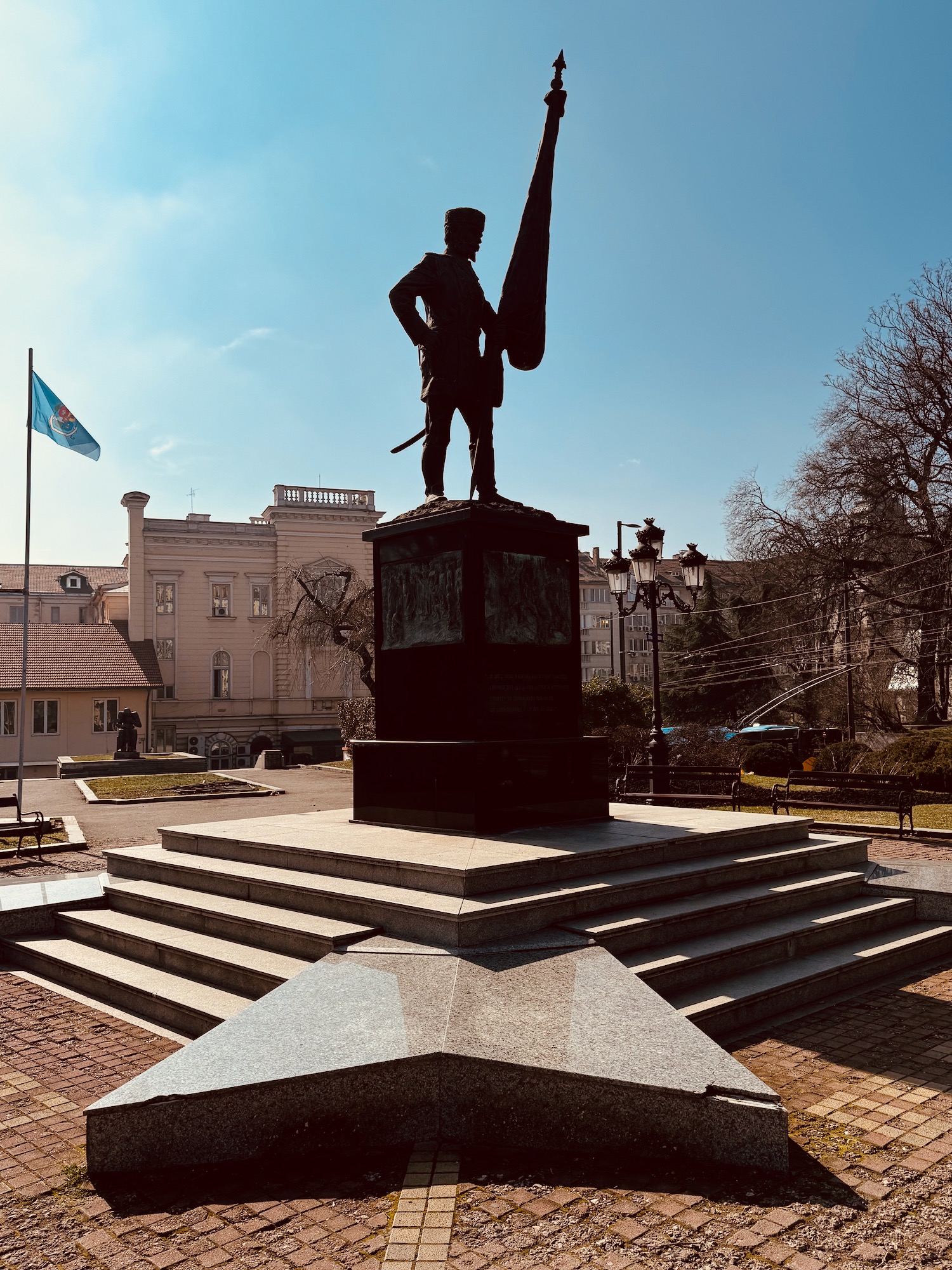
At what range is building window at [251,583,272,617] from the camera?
170 feet

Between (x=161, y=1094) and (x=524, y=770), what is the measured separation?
4737 mm

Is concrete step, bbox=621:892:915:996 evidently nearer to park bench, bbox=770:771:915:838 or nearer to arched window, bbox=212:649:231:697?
park bench, bbox=770:771:915:838

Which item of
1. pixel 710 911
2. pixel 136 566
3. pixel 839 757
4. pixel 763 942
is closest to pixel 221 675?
pixel 136 566

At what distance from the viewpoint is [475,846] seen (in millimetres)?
7203

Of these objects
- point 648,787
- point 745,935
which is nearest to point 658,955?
point 745,935

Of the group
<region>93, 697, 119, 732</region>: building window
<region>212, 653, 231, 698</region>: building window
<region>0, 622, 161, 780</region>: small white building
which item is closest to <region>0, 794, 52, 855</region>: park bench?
<region>0, 622, 161, 780</region>: small white building

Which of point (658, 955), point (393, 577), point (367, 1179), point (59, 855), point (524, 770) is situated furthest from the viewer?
point (59, 855)

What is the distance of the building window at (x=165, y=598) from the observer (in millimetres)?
49750

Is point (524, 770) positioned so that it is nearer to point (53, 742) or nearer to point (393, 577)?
point (393, 577)

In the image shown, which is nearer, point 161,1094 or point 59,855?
point 161,1094

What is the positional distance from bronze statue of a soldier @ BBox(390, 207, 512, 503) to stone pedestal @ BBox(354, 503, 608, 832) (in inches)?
28.0

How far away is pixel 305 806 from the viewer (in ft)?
61.3

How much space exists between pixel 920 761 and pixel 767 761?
415cm

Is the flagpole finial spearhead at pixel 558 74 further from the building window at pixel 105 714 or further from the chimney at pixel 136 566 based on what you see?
the chimney at pixel 136 566
